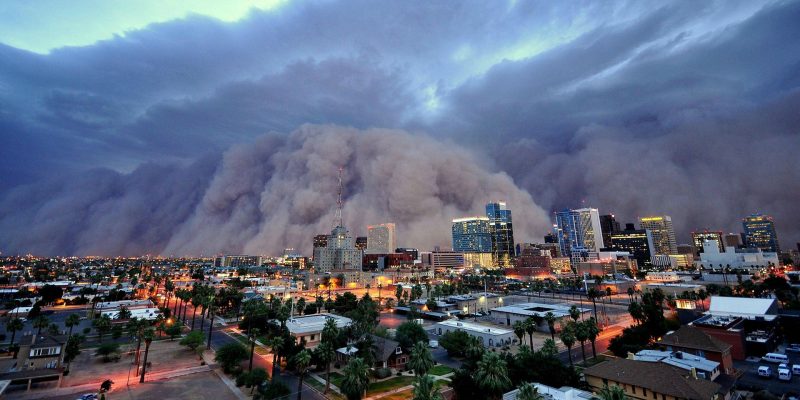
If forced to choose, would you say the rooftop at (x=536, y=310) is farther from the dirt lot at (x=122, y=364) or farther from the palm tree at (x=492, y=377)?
the dirt lot at (x=122, y=364)

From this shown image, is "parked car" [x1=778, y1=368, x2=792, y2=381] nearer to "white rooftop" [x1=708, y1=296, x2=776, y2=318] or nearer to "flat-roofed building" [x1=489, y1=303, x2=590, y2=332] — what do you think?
"white rooftop" [x1=708, y1=296, x2=776, y2=318]

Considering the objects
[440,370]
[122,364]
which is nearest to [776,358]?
[440,370]

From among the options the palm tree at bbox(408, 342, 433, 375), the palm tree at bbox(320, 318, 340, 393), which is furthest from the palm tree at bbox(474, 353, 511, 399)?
the palm tree at bbox(320, 318, 340, 393)

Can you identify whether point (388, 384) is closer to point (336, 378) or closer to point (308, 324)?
point (336, 378)

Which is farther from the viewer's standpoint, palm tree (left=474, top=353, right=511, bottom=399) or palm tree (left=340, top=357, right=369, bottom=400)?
palm tree (left=340, top=357, right=369, bottom=400)

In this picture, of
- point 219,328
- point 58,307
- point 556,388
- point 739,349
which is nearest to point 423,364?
point 556,388

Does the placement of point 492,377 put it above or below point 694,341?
above

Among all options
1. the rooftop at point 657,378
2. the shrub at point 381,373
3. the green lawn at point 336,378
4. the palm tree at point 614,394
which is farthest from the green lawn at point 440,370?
the palm tree at point 614,394
